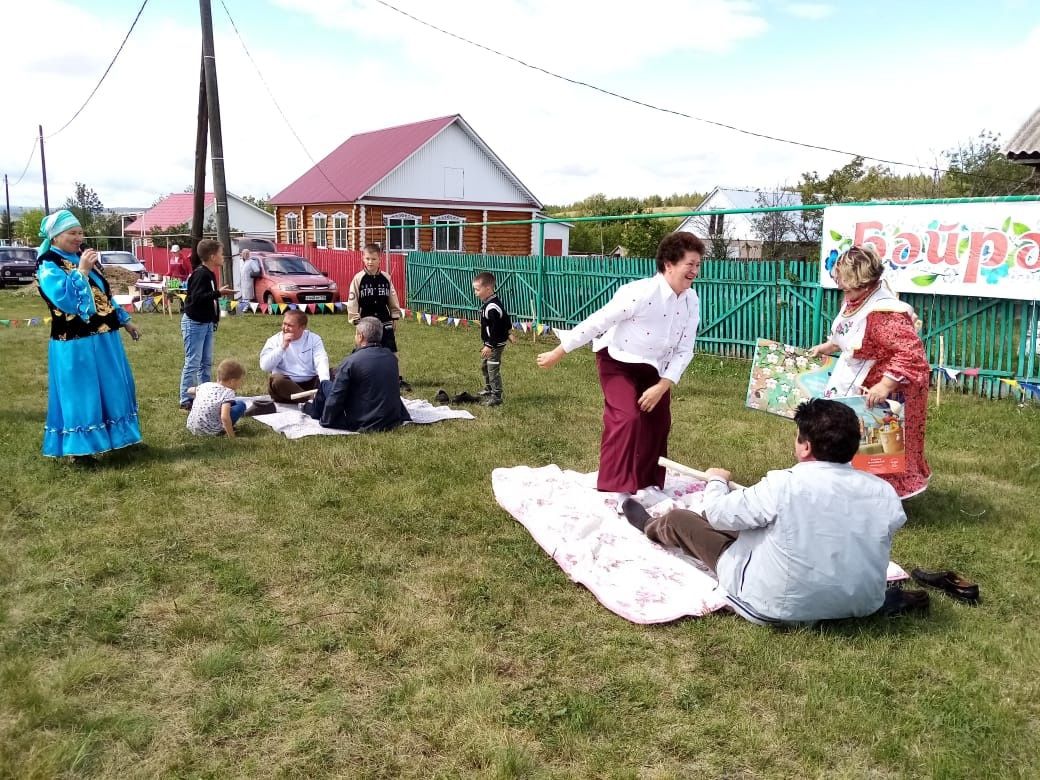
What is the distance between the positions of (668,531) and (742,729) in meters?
1.61

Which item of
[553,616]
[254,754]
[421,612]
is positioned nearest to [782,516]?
[553,616]

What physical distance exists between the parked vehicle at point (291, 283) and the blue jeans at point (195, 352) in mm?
11572

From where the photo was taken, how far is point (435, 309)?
63.2ft

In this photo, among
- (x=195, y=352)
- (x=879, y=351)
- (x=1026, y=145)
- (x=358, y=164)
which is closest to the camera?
(x=879, y=351)

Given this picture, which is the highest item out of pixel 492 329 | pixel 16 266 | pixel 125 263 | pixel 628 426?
pixel 125 263

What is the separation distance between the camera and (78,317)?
6262mm

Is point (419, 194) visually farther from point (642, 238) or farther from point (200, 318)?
point (200, 318)

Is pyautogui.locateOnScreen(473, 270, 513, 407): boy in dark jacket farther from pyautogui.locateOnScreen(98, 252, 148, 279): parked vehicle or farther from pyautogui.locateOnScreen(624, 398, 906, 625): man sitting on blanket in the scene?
pyautogui.locateOnScreen(98, 252, 148, 279): parked vehicle

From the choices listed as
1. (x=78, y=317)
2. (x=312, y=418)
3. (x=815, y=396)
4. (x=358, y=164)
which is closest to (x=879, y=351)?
(x=815, y=396)

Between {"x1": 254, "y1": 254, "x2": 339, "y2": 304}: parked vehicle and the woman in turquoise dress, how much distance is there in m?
13.9

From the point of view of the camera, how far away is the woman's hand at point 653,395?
5.20 meters

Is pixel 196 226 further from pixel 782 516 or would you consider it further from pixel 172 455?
pixel 782 516

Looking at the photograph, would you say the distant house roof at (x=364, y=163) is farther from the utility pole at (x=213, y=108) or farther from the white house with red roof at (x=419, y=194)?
the utility pole at (x=213, y=108)

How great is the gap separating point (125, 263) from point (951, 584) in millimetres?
30492
